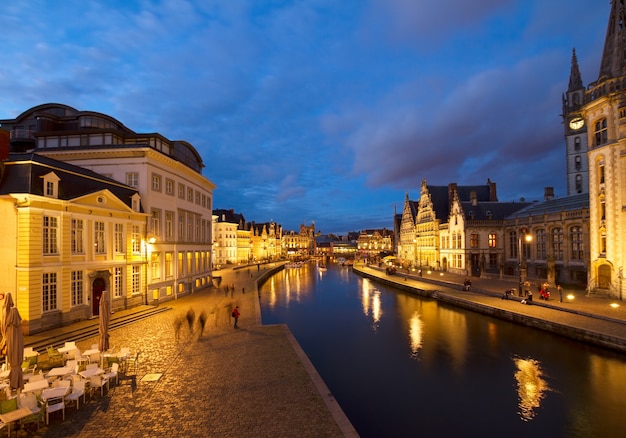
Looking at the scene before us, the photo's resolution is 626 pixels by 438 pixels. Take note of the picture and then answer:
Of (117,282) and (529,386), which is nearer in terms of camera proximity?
(529,386)

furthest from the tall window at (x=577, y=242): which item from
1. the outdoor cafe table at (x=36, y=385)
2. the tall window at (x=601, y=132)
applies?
the outdoor cafe table at (x=36, y=385)

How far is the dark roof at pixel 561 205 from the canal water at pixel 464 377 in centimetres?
1957

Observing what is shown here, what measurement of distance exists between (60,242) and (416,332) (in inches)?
958

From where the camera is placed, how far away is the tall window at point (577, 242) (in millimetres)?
37625

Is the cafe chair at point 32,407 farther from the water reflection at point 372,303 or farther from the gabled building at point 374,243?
the gabled building at point 374,243

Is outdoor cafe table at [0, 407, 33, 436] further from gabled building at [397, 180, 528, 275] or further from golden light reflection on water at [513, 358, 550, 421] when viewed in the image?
gabled building at [397, 180, 528, 275]

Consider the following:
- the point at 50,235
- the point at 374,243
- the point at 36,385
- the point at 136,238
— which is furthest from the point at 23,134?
the point at 374,243

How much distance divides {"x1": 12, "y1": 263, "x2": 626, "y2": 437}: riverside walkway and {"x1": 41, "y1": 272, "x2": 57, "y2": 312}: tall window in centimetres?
151

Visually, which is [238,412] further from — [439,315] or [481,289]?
[481,289]

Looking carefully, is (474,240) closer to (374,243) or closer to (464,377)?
(464,377)

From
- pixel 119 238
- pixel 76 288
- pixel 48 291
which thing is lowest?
pixel 76 288

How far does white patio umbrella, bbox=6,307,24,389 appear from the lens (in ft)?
35.3

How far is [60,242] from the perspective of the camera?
69.6ft

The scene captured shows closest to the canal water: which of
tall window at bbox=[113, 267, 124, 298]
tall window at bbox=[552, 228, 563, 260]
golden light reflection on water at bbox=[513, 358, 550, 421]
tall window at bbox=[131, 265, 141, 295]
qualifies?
golden light reflection on water at bbox=[513, 358, 550, 421]
